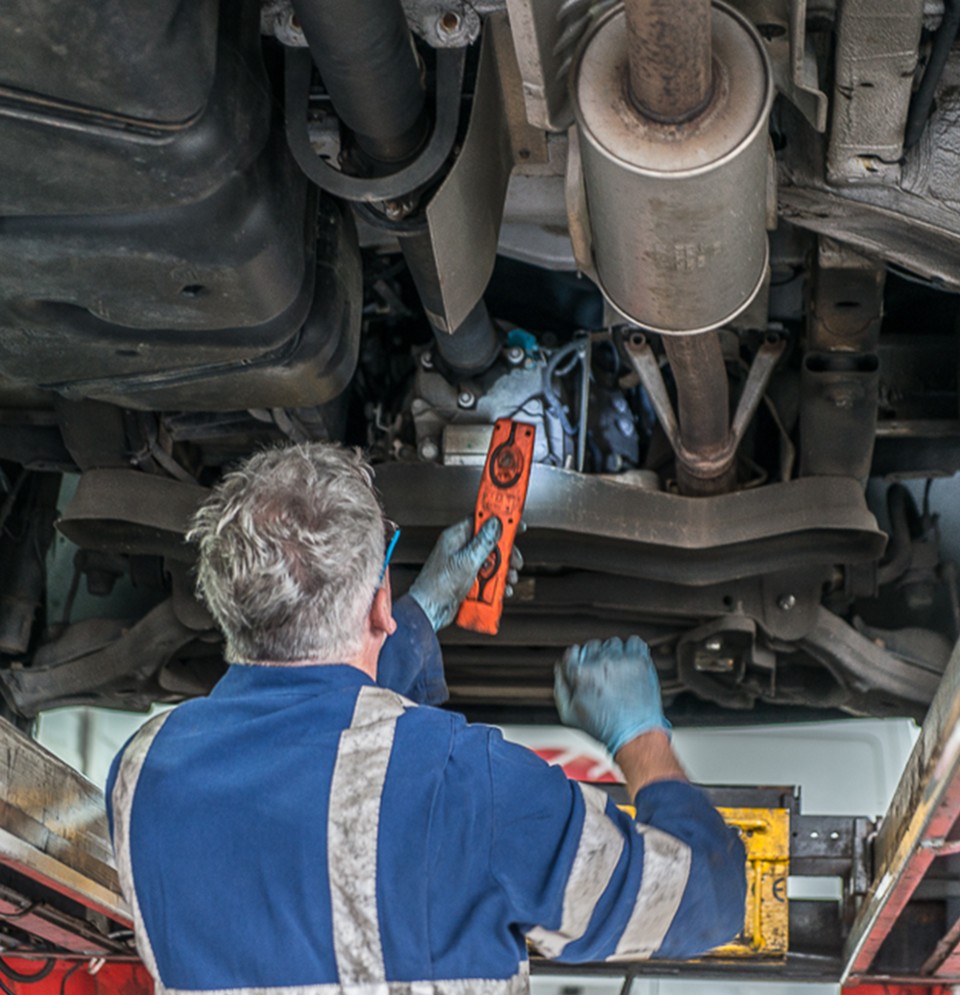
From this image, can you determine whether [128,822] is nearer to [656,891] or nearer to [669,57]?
[656,891]

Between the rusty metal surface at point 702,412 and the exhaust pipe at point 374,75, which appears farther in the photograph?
the rusty metal surface at point 702,412

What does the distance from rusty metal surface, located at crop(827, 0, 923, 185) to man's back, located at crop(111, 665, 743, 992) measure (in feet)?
3.07

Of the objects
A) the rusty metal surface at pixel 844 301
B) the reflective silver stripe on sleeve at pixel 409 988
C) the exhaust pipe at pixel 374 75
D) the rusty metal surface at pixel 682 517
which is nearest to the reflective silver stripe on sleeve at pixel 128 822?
the reflective silver stripe on sleeve at pixel 409 988

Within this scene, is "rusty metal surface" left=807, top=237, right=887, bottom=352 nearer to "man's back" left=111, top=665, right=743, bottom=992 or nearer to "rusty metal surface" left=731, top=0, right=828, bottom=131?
"rusty metal surface" left=731, top=0, right=828, bottom=131

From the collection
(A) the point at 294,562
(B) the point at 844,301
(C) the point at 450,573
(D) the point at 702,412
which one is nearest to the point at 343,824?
(A) the point at 294,562

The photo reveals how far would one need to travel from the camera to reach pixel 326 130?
2.21 metres

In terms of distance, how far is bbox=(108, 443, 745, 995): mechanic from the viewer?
71.7 inches

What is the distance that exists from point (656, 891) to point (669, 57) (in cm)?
96

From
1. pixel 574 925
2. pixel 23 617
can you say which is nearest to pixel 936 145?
pixel 574 925

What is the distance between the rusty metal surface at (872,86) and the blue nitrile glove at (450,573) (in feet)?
2.72

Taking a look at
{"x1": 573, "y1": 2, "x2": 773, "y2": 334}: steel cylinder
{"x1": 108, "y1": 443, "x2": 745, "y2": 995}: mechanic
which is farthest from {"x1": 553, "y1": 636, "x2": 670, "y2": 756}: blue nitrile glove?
{"x1": 573, "y1": 2, "x2": 773, "y2": 334}: steel cylinder

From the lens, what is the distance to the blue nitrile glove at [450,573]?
103 inches

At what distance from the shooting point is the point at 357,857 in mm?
1820

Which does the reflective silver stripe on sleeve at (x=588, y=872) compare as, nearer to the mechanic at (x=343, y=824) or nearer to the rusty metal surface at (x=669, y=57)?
the mechanic at (x=343, y=824)
